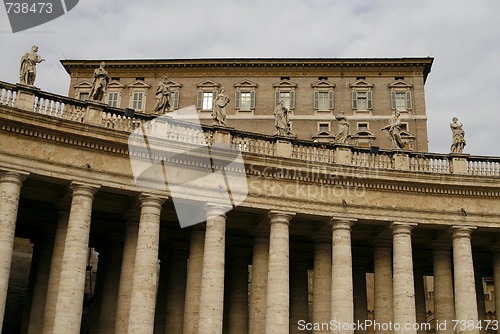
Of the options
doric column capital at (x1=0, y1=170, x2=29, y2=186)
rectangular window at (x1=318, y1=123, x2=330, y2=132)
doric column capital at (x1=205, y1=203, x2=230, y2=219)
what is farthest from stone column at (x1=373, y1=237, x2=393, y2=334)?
rectangular window at (x1=318, y1=123, x2=330, y2=132)

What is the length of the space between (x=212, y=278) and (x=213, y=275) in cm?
15

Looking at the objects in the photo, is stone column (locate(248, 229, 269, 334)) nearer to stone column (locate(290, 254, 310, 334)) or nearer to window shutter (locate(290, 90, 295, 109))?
stone column (locate(290, 254, 310, 334))

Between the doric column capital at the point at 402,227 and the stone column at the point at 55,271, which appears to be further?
the doric column capital at the point at 402,227

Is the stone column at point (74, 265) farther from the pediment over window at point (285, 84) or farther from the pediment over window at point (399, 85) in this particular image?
the pediment over window at point (399, 85)

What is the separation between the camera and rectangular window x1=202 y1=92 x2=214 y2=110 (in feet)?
242

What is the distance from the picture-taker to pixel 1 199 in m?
29.8

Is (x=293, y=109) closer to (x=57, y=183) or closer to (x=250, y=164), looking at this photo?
(x=250, y=164)

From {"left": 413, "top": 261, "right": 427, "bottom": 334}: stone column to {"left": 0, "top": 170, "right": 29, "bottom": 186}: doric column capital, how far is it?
23508 millimetres

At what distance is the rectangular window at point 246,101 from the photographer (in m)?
73.1

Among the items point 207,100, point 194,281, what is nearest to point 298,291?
point 194,281

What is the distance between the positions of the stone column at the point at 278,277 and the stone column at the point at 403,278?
5.50 metres

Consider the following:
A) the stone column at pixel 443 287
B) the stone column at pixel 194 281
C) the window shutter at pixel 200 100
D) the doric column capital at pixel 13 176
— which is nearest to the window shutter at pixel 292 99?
the window shutter at pixel 200 100

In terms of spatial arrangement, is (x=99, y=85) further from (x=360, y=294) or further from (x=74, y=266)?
(x=360, y=294)

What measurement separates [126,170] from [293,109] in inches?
1631
